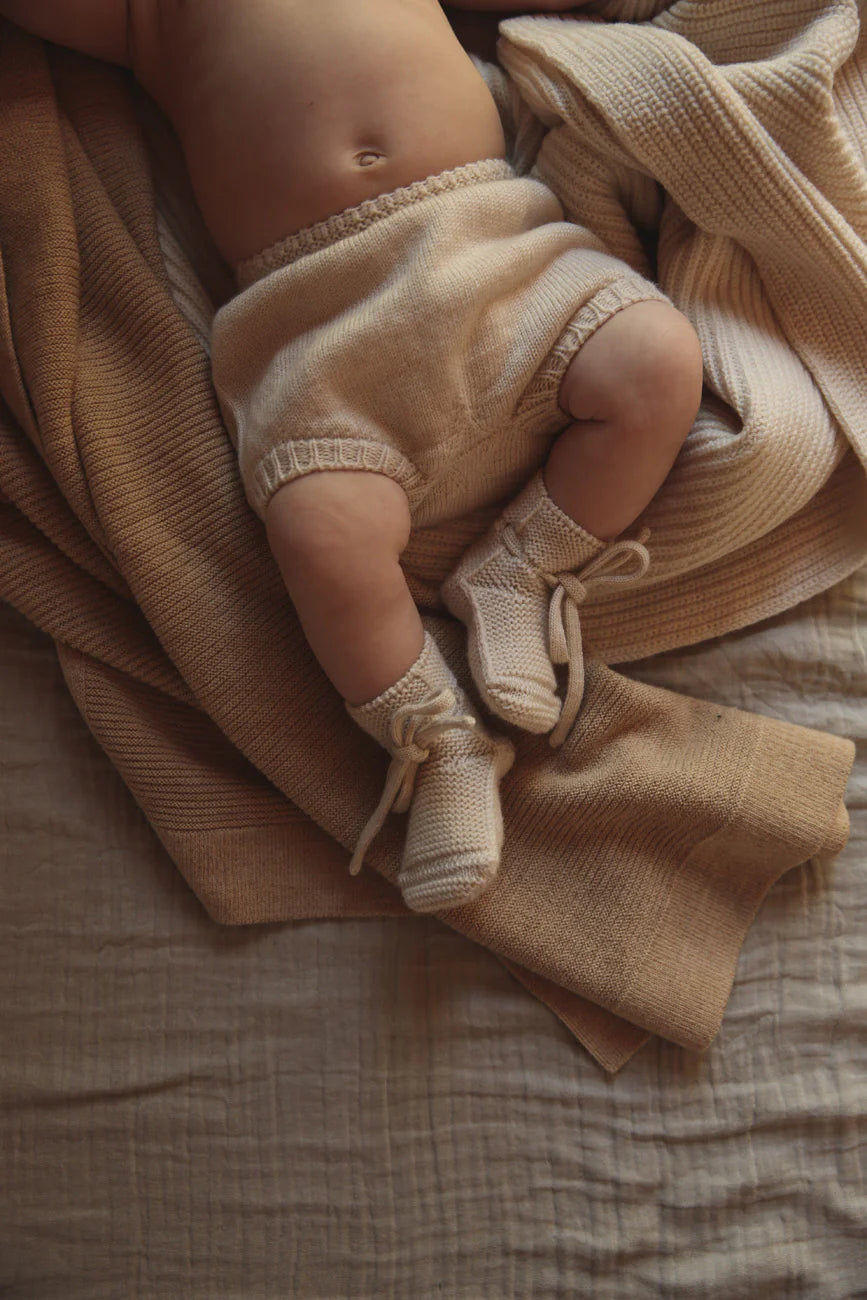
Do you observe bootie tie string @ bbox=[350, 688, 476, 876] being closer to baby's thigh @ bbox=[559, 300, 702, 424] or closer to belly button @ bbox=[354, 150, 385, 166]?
baby's thigh @ bbox=[559, 300, 702, 424]

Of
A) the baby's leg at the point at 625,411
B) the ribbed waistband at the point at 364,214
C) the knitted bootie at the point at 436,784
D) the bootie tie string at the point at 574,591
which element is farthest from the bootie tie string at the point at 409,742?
the ribbed waistband at the point at 364,214

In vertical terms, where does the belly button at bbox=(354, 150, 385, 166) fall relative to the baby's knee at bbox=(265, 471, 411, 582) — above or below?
above

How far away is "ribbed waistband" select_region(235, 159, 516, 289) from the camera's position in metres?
0.95

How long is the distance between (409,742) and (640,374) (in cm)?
40

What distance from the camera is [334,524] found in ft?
2.92

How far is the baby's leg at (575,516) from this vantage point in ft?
3.02

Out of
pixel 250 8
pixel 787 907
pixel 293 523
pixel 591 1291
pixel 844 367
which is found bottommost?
pixel 591 1291

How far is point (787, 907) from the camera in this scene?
101 centimetres

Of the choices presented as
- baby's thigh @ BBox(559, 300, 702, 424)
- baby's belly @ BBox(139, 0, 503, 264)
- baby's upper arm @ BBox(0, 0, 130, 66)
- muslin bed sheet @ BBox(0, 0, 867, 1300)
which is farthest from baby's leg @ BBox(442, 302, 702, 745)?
baby's upper arm @ BBox(0, 0, 130, 66)

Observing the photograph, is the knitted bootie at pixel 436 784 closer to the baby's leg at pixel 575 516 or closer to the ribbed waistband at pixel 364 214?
the baby's leg at pixel 575 516

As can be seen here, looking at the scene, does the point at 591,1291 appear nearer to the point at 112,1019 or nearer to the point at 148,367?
the point at 112,1019

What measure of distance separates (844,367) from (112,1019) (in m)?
0.97

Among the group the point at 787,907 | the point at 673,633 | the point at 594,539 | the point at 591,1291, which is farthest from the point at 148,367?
the point at 591,1291

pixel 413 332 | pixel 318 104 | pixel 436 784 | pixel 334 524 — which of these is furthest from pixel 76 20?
pixel 436 784
